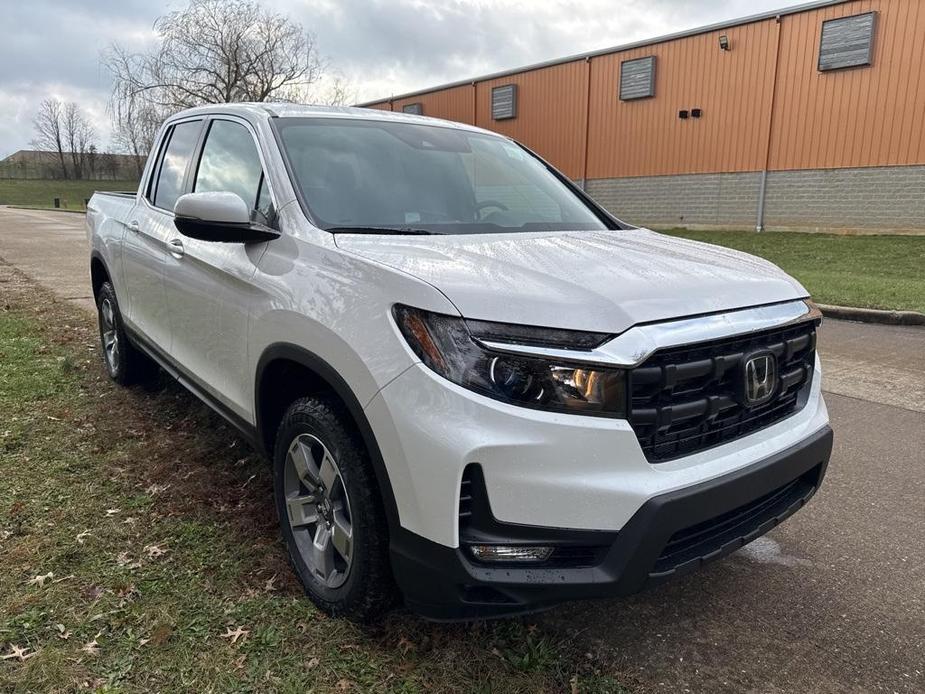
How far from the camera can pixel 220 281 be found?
3027 millimetres

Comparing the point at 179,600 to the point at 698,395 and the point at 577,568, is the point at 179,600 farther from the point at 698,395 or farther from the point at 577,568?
the point at 698,395

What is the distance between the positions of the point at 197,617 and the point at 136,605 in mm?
255

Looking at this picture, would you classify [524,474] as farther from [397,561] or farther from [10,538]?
[10,538]

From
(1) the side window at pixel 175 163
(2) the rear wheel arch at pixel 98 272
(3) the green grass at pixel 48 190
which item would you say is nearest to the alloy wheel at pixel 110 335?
(2) the rear wheel arch at pixel 98 272

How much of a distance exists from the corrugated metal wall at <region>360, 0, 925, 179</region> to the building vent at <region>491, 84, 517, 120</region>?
258mm

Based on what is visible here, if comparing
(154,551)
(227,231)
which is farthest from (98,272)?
(227,231)

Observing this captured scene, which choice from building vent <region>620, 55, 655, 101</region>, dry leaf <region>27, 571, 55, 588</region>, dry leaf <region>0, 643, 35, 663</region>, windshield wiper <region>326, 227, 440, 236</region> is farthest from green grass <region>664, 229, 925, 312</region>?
dry leaf <region>0, 643, 35, 663</region>

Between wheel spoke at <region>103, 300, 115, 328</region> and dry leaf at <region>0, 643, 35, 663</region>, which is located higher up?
wheel spoke at <region>103, 300, 115, 328</region>

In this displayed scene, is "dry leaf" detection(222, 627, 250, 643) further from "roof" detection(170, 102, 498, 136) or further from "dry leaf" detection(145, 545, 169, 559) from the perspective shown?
"roof" detection(170, 102, 498, 136)

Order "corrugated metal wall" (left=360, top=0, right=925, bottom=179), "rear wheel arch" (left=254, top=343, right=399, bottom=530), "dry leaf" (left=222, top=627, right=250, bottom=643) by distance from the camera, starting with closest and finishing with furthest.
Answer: "rear wheel arch" (left=254, top=343, right=399, bottom=530)
"dry leaf" (left=222, top=627, right=250, bottom=643)
"corrugated metal wall" (left=360, top=0, right=925, bottom=179)

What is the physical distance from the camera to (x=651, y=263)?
241cm

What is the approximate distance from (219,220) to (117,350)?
9.87 feet

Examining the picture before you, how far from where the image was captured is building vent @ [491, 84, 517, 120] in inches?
1041

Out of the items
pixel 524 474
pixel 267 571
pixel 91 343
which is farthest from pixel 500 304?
pixel 91 343
